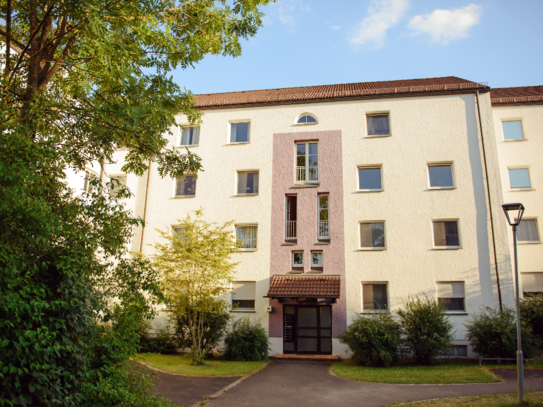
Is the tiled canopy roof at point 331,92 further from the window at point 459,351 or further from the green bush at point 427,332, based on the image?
the window at point 459,351

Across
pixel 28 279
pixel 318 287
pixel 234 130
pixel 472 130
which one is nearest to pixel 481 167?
pixel 472 130

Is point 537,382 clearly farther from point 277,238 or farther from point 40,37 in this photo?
point 40,37

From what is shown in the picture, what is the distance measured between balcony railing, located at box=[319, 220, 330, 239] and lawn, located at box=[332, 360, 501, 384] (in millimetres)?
6217

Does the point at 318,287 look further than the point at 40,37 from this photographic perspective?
Yes

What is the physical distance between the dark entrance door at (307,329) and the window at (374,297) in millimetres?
1702

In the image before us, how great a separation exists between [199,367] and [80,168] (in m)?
9.41

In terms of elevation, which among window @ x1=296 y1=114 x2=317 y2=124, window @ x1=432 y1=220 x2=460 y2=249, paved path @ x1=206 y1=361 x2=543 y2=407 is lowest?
paved path @ x1=206 y1=361 x2=543 y2=407

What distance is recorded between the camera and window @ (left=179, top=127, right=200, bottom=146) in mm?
23719

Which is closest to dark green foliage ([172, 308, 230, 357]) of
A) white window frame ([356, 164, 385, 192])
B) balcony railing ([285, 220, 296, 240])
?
balcony railing ([285, 220, 296, 240])

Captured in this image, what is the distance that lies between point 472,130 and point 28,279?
66.6ft

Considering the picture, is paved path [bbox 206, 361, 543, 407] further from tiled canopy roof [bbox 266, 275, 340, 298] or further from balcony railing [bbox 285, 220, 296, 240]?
balcony railing [bbox 285, 220, 296, 240]

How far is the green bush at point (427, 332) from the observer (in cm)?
1656

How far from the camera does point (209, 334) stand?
60.9ft

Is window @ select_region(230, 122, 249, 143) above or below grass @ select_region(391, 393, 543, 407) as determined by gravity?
above
